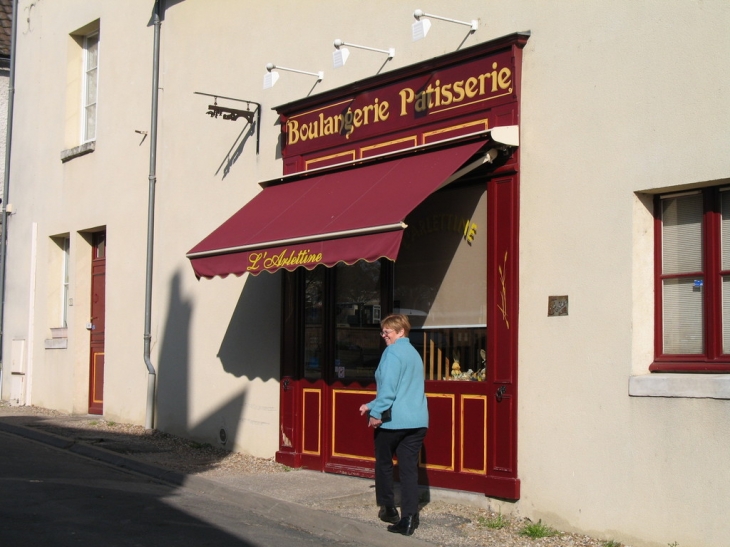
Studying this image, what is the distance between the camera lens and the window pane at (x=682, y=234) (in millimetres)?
7070

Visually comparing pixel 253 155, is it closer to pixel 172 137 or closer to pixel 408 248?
pixel 172 137

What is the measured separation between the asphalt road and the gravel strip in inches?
21.3

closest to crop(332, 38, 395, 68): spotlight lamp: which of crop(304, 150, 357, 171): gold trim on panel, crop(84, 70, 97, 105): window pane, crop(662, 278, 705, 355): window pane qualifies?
crop(304, 150, 357, 171): gold trim on panel

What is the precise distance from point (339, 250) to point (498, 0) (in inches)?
102

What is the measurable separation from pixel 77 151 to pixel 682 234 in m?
10.6

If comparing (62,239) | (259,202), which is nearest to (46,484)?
(259,202)

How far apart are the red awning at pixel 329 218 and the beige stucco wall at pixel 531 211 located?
2.71 feet

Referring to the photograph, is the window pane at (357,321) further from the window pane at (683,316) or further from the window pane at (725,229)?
the window pane at (725,229)

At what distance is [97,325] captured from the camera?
1491cm

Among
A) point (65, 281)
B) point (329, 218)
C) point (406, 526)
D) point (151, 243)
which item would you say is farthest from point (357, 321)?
point (65, 281)

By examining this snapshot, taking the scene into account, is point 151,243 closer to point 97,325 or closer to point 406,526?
point 97,325

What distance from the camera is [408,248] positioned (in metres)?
9.24

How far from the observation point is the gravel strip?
7332 mm

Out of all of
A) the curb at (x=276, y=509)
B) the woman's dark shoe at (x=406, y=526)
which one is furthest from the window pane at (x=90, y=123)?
the woman's dark shoe at (x=406, y=526)
